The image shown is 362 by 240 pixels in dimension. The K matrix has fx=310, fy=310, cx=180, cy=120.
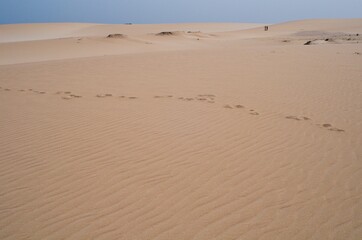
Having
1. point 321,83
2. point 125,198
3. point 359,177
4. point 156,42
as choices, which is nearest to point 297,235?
point 359,177

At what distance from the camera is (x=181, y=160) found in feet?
13.5

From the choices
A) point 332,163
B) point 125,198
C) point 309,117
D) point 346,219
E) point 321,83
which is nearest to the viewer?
point 346,219

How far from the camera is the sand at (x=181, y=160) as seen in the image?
2900 mm

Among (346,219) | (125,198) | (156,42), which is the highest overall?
(156,42)

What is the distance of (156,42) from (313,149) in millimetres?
25668

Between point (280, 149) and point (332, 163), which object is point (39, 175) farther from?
point (332, 163)

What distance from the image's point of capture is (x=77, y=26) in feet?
210

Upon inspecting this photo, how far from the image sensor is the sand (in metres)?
2.90

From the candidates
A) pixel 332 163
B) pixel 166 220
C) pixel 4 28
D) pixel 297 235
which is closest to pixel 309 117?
pixel 332 163

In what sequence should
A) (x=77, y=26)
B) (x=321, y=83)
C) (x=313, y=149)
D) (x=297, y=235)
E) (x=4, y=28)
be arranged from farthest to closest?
(x=77, y=26) → (x=4, y=28) → (x=321, y=83) → (x=313, y=149) → (x=297, y=235)

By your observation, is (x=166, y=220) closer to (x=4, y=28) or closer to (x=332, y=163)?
(x=332, y=163)

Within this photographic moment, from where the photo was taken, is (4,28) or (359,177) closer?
(359,177)

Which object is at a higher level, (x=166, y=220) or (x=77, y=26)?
(x=77, y=26)

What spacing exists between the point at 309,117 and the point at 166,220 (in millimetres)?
4036
